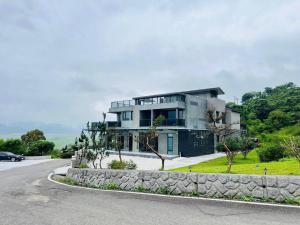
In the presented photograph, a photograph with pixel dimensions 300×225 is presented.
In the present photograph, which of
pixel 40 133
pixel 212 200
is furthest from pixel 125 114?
pixel 212 200

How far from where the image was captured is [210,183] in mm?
9906

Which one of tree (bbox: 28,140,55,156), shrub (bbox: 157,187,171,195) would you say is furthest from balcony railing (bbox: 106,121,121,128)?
shrub (bbox: 157,187,171,195)

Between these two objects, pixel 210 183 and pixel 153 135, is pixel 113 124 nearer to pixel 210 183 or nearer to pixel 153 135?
pixel 153 135

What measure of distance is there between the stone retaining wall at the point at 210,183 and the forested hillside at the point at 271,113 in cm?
4244

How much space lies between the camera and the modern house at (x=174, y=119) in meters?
36.2

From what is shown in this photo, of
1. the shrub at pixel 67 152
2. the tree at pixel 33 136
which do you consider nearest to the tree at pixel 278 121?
the shrub at pixel 67 152

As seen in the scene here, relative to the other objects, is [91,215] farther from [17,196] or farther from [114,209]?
[17,196]

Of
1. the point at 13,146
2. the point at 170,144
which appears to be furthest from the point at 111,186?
the point at 13,146

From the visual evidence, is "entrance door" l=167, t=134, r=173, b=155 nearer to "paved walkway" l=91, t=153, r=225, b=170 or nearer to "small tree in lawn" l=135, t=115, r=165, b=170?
"small tree in lawn" l=135, t=115, r=165, b=170

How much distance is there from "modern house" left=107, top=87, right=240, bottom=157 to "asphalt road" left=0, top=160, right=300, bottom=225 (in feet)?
83.8

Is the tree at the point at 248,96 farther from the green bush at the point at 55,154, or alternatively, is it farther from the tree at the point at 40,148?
the tree at the point at 40,148

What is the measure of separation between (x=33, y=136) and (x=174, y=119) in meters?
28.4

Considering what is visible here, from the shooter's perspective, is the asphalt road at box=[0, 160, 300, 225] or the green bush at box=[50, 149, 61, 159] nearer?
the asphalt road at box=[0, 160, 300, 225]

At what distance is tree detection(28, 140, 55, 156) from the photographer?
4350 centimetres
